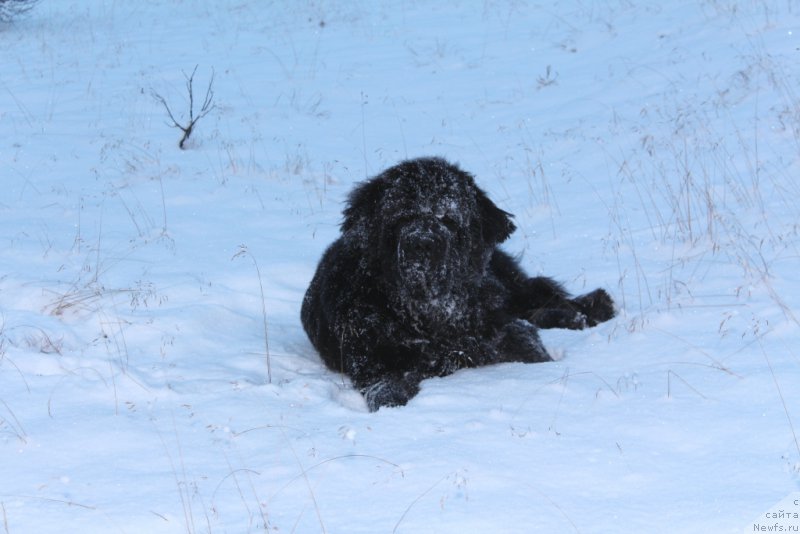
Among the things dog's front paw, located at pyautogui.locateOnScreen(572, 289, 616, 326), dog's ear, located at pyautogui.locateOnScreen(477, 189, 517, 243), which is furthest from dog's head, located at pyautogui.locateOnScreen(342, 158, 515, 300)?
dog's front paw, located at pyautogui.locateOnScreen(572, 289, 616, 326)

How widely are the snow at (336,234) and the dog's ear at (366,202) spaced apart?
1029 millimetres

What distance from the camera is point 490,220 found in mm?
5215

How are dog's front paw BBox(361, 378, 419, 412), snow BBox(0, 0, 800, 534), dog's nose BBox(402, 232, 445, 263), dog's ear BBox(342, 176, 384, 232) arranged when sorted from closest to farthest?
1. snow BBox(0, 0, 800, 534)
2. dog's front paw BBox(361, 378, 419, 412)
3. dog's nose BBox(402, 232, 445, 263)
4. dog's ear BBox(342, 176, 384, 232)

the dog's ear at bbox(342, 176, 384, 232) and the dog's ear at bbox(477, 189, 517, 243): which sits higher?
the dog's ear at bbox(342, 176, 384, 232)

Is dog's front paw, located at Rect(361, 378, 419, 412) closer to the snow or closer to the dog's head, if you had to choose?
the snow

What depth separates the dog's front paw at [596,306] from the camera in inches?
235

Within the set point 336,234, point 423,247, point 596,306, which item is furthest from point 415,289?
point 336,234

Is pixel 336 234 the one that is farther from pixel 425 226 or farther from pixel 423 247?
pixel 423 247

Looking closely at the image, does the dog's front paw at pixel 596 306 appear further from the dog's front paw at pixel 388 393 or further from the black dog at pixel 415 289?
the dog's front paw at pixel 388 393

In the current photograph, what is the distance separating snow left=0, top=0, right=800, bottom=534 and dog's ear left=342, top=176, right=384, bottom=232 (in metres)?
1.03

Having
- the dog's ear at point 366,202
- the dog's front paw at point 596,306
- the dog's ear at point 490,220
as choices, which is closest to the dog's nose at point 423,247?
the dog's ear at point 366,202

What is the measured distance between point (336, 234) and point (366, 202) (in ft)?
10.8

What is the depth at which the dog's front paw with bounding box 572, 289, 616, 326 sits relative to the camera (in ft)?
19.6

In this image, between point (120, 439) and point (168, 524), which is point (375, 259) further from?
point (168, 524)
